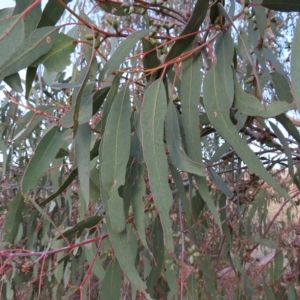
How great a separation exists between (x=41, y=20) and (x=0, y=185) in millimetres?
1987

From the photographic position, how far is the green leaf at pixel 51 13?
0.93m

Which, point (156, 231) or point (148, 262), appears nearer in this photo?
point (156, 231)

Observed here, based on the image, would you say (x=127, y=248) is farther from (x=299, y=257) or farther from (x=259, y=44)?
(x=299, y=257)

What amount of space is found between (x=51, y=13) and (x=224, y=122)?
0.44m

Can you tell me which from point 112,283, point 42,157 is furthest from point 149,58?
point 112,283

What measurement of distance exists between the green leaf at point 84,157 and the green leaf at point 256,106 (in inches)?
13.2

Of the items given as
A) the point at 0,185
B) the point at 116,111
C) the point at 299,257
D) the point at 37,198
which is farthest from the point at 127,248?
the point at 0,185

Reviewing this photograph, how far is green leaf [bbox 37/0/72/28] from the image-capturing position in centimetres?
93

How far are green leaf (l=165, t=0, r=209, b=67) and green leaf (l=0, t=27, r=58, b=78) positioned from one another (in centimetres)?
26

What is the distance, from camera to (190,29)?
0.87 metres

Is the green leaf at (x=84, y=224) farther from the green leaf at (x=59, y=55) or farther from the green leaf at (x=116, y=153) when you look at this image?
the green leaf at (x=59, y=55)

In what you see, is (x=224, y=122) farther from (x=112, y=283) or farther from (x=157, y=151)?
(x=112, y=283)

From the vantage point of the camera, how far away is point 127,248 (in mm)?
976

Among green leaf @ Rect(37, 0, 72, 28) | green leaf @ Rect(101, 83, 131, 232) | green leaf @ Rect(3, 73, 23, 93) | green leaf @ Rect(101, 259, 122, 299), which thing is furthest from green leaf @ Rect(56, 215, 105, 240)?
green leaf @ Rect(37, 0, 72, 28)
